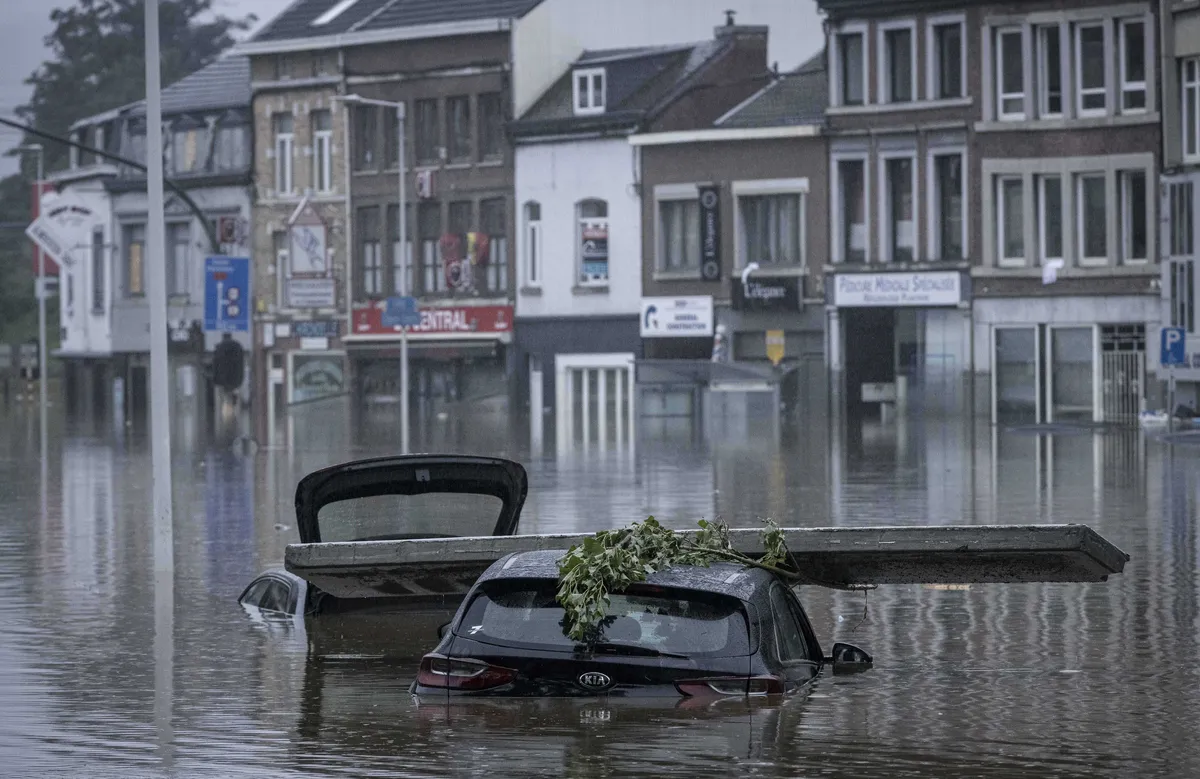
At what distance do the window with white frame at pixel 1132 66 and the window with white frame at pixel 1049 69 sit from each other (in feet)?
5.44

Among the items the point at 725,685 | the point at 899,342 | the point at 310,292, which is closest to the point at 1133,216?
the point at 899,342

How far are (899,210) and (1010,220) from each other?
118 inches

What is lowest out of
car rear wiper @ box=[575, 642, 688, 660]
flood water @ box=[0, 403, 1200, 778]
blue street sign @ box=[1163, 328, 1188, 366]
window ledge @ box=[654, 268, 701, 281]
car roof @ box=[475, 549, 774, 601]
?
flood water @ box=[0, 403, 1200, 778]

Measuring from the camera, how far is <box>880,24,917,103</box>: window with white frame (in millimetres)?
58438

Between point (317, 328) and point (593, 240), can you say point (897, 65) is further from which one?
point (317, 328)

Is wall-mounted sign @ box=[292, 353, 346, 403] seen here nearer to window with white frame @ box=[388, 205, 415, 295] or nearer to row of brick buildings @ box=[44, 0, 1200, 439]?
row of brick buildings @ box=[44, 0, 1200, 439]

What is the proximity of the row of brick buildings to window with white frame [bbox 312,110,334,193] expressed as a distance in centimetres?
18

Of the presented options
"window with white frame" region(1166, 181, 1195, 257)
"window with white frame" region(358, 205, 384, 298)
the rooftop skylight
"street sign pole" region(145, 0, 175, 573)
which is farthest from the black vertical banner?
"street sign pole" region(145, 0, 175, 573)

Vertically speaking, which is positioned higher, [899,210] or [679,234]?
[899,210]

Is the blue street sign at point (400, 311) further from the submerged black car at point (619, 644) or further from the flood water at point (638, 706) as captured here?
the submerged black car at point (619, 644)

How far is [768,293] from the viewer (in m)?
61.2

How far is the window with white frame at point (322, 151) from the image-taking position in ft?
237

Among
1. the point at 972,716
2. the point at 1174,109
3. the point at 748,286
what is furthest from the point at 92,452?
the point at 972,716

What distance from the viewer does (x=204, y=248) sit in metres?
76.5
